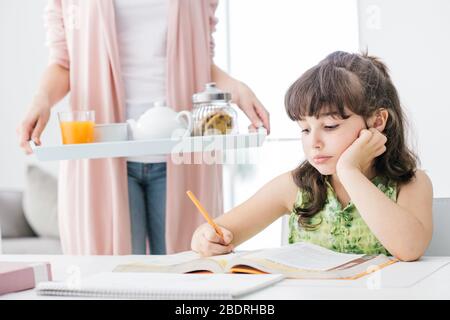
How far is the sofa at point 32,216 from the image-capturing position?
11.0 ft

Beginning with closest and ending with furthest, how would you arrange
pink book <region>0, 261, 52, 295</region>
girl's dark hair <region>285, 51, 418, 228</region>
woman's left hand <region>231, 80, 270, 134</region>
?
pink book <region>0, 261, 52, 295</region> → girl's dark hair <region>285, 51, 418, 228</region> → woman's left hand <region>231, 80, 270, 134</region>

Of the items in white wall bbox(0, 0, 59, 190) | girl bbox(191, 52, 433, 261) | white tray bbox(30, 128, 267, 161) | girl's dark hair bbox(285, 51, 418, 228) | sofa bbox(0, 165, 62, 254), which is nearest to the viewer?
girl bbox(191, 52, 433, 261)

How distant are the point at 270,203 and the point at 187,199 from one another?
1.26ft

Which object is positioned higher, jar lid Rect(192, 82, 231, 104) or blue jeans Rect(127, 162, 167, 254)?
jar lid Rect(192, 82, 231, 104)

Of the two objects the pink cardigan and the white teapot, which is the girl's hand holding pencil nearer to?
the white teapot

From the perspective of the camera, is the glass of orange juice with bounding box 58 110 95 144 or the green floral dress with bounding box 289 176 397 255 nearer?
the green floral dress with bounding box 289 176 397 255

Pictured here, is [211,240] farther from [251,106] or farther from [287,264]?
[251,106]

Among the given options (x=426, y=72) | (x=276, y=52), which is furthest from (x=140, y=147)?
(x=276, y=52)

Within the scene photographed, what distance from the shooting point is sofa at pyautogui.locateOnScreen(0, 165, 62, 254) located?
3.35m

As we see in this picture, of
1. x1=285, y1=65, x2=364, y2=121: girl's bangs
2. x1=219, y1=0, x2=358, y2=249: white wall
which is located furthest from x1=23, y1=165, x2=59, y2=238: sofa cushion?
x1=285, y1=65, x2=364, y2=121: girl's bangs

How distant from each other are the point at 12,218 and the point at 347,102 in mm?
2624

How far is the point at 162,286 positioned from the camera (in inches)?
31.6

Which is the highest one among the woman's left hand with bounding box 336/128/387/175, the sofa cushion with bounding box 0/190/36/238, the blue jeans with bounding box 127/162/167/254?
the woman's left hand with bounding box 336/128/387/175

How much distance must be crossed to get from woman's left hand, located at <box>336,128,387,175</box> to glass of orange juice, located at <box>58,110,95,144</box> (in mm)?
534
